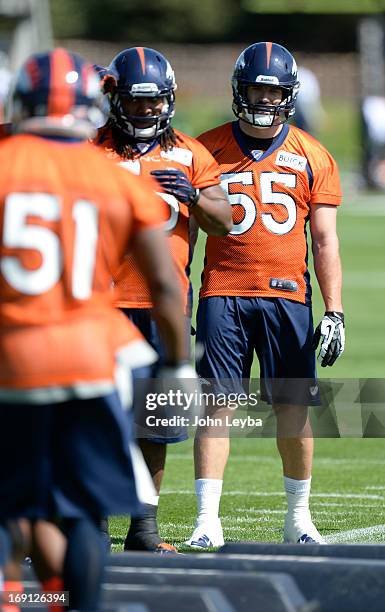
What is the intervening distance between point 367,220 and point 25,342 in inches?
841

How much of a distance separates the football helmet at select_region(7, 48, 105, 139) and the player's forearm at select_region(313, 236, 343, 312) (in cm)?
257

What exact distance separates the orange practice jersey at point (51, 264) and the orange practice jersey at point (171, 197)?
203 centimetres

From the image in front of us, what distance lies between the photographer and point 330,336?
668 cm

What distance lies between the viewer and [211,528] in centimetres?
648

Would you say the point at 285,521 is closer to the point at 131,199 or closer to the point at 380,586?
the point at 380,586

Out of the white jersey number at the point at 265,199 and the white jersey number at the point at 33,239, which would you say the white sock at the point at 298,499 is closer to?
the white jersey number at the point at 265,199

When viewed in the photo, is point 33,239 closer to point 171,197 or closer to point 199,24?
point 171,197

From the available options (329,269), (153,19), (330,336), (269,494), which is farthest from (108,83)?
(153,19)

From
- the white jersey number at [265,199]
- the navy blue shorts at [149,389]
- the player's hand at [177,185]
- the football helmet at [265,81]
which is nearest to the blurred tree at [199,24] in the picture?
the football helmet at [265,81]

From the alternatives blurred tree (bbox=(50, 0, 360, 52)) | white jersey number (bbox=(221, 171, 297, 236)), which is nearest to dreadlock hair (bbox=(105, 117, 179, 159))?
white jersey number (bbox=(221, 171, 297, 236))

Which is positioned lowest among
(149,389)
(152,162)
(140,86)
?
(149,389)

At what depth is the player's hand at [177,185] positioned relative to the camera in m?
6.01

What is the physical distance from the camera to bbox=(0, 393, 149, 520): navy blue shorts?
4.13 metres

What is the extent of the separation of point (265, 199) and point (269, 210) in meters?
0.05
